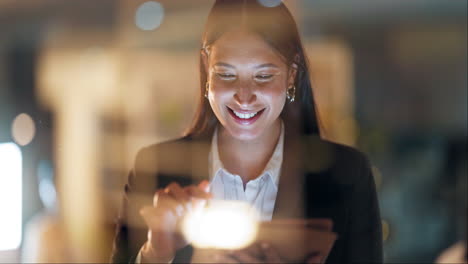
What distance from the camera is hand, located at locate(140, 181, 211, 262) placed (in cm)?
93

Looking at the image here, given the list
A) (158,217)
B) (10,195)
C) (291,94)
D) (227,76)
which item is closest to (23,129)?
(10,195)

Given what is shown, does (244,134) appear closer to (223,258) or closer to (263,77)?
(263,77)

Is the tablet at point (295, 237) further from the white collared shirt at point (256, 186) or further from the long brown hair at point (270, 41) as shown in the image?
the long brown hair at point (270, 41)

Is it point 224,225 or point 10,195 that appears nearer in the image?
point 224,225

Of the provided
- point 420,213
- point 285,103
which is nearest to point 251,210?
point 285,103

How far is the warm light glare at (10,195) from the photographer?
1.02m

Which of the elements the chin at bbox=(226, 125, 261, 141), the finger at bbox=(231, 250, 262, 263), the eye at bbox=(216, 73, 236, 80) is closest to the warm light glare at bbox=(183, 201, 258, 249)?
the finger at bbox=(231, 250, 262, 263)

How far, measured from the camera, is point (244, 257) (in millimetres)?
934

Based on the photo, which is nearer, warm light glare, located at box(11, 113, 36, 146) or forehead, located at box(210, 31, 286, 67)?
forehead, located at box(210, 31, 286, 67)

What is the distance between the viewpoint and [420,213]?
3.09 feet

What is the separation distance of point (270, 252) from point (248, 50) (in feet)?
1.20

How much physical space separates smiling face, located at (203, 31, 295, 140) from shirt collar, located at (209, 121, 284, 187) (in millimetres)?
38

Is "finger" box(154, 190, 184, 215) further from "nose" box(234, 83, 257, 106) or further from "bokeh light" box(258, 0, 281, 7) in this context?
"bokeh light" box(258, 0, 281, 7)

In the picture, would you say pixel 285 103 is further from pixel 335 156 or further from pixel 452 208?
pixel 452 208
